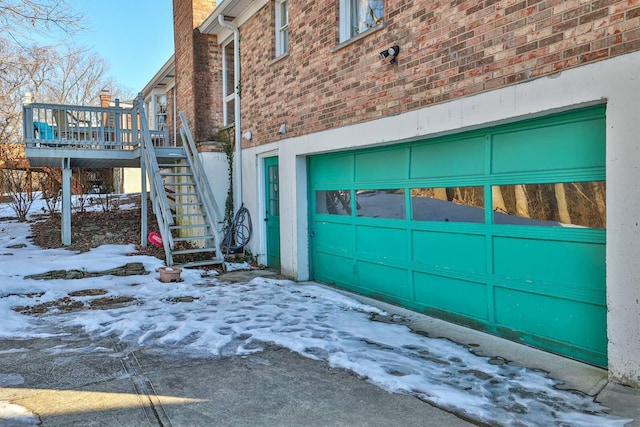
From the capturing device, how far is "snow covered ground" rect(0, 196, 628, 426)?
3.28 meters

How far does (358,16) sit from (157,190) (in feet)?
16.2

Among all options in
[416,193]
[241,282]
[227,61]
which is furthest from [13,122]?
[416,193]

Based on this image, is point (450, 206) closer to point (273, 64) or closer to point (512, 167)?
point (512, 167)

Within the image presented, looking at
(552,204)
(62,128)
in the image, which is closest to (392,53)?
(552,204)

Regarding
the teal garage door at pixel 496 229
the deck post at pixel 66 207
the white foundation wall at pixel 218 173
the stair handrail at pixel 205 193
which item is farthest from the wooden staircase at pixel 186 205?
the teal garage door at pixel 496 229

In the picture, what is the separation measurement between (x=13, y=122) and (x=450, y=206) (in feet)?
84.5

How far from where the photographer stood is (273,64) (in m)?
8.34

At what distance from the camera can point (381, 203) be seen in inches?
249

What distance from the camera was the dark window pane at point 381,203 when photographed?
6.00 m

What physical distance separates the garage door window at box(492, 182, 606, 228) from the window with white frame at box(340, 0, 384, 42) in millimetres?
2902

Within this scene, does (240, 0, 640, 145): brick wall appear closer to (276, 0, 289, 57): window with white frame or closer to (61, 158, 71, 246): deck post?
(276, 0, 289, 57): window with white frame

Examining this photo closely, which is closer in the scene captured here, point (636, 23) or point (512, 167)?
point (636, 23)

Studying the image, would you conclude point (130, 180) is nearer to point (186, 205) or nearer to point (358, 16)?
point (186, 205)

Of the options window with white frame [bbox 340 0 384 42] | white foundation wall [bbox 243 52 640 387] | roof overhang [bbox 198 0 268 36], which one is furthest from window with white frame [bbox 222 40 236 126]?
white foundation wall [bbox 243 52 640 387]
